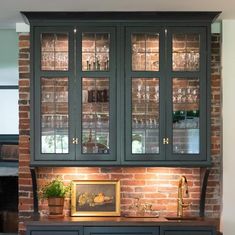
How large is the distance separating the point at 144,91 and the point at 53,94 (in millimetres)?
848

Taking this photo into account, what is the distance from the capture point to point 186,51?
496cm

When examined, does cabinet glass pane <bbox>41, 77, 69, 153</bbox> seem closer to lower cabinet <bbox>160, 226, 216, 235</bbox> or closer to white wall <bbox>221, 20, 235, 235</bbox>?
lower cabinet <bbox>160, 226, 216, 235</bbox>

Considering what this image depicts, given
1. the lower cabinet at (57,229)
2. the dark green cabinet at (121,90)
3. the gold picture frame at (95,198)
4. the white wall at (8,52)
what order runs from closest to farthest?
the lower cabinet at (57,229)
the dark green cabinet at (121,90)
the gold picture frame at (95,198)
the white wall at (8,52)

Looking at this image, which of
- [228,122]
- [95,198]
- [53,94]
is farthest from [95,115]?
[228,122]

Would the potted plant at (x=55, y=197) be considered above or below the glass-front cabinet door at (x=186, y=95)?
below

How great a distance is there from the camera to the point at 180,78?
4941 mm

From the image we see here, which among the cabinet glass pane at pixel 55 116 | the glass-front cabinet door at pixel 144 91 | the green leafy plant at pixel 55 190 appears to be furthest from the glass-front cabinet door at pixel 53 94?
the glass-front cabinet door at pixel 144 91

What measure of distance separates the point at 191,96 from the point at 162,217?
1.18 metres

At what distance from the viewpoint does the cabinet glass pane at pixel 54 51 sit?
495 centimetres

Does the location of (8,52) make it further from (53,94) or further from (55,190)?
(55,190)

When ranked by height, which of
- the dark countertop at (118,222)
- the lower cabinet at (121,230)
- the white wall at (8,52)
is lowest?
the lower cabinet at (121,230)

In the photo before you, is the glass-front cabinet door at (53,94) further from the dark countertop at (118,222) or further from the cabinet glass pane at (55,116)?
the dark countertop at (118,222)

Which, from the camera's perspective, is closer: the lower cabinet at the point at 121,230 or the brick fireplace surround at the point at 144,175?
the lower cabinet at the point at 121,230

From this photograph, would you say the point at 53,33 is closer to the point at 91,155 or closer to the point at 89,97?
the point at 89,97
